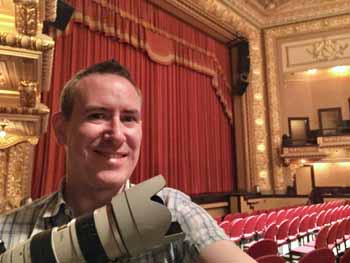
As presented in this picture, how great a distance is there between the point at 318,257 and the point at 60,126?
7.18 ft

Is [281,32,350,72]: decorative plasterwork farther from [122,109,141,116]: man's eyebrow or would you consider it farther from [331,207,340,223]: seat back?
[122,109,141,116]: man's eyebrow

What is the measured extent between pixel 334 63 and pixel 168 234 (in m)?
13.6

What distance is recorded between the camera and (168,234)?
63 cm

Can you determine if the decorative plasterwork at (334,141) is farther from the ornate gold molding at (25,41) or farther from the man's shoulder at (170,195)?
the man's shoulder at (170,195)

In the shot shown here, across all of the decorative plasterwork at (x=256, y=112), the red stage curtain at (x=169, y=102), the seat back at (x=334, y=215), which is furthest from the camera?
the decorative plasterwork at (x=256, y=112)

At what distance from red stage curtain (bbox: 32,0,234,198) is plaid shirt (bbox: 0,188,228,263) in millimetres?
5669

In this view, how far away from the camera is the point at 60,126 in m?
0.92

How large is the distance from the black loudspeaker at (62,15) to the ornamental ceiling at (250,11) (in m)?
4.23

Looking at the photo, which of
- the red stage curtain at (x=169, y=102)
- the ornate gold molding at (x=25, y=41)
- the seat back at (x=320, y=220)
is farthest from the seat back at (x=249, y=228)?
the ornate gold molding at (x=25, y=41)

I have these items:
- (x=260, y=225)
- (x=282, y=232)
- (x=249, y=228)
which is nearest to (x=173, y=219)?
(x=282, y=232)

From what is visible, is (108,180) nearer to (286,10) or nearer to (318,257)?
(318,257)

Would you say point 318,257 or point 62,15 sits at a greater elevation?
point 62,15

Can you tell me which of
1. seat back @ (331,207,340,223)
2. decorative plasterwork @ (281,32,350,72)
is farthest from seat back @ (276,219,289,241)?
decorative plasterwork @ (281,32,350,72)

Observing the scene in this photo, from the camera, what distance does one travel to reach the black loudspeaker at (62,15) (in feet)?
18.0
